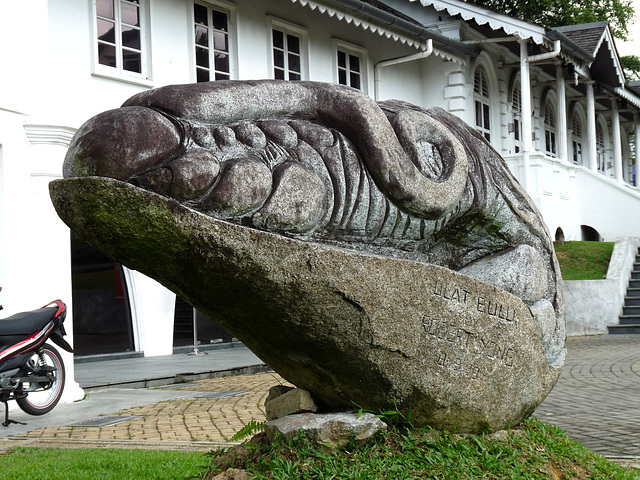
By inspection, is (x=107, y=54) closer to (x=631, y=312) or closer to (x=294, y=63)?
(x=294, y=63)

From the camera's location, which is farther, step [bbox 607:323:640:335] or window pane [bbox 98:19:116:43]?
step [bbox 607:323:640:335]

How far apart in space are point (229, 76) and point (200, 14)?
1.06 metres

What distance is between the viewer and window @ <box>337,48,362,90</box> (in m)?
16.2

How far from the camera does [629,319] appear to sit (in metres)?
16.0

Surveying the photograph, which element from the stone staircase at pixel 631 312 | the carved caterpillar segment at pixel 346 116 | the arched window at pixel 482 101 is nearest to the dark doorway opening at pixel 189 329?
the stone staircase at pixel 631 312

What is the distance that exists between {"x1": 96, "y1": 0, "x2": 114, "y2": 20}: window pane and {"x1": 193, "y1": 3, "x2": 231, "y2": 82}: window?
156 centimetres

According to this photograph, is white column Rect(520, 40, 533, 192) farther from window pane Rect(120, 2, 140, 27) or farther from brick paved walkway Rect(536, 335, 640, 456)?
window pane Rect(120, 2, 140, 27)

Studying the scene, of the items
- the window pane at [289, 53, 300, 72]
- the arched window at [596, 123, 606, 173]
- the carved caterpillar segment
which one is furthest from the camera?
the arched window at [596, 123, 606, 173]

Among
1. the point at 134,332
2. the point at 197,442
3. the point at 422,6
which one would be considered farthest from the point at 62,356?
the point at 422,6

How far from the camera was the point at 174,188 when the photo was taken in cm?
318

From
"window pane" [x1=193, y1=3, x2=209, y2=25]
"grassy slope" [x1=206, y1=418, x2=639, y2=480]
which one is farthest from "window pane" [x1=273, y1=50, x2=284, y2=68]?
"grassy slope" [x1=206, y1=418, x2=639, y2=480]

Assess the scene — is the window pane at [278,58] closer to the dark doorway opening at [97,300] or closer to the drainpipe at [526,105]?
the dark doorway opening at [97,300]

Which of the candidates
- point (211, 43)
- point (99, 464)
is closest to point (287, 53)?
point (211, 43)

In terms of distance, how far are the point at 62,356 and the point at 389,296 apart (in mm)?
5658
